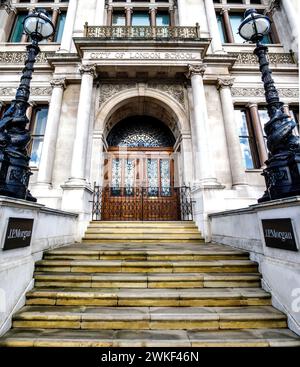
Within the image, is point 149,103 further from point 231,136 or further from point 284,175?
point 284,175

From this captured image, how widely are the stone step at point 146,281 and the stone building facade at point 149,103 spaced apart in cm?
314

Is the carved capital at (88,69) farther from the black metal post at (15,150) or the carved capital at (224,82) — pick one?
the carved capital at (224,82)

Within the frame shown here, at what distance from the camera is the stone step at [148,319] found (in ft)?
8.92

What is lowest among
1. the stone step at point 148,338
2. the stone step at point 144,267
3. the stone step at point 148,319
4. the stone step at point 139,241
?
the stone step at point 148,338

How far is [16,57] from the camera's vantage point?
10.4 metres

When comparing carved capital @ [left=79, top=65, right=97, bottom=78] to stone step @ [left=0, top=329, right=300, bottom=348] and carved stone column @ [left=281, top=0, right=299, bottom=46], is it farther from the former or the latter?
carved stone column @ [left=281, top=0, right=299, bottom=46]

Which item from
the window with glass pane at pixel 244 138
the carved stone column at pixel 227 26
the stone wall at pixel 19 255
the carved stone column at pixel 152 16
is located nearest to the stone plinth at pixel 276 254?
the stone wall at pixel 19 255

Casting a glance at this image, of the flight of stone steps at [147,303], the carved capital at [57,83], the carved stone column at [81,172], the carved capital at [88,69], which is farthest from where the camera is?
the carved capital at [57,83]

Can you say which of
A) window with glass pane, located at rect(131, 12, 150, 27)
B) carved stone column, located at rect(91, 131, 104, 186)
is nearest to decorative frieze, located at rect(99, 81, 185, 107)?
carved stone column, located at rect(91, 131, 104, 186)

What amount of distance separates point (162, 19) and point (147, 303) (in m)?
15.0

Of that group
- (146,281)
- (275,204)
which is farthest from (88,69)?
(275,204)

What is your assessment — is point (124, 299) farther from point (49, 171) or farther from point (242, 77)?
point (242, 77)
